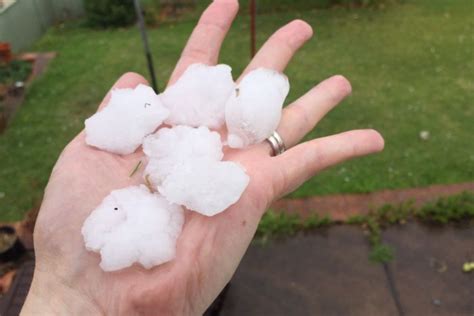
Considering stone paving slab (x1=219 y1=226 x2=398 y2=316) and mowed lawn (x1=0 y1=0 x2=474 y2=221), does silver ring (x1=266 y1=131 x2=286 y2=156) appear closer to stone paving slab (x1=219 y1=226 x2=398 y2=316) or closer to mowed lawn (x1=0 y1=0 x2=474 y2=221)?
stone paving slab (x1=219 y1=226 x2=398 y2=316)

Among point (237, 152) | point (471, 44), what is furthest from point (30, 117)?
point (471, 44)

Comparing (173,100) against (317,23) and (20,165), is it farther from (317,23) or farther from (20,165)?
(317,23)

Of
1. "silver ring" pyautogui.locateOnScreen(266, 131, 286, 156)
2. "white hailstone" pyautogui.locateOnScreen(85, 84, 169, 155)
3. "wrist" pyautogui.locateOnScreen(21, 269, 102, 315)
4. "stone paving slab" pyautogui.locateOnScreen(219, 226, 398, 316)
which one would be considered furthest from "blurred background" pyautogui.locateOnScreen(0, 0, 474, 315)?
"wrist" pyautogui.locateOnScreen(21, 269, 102, 315)

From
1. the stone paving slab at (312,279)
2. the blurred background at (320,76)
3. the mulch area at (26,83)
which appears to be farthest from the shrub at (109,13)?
the stone paving slab at (312,279)

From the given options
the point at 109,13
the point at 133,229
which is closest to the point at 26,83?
the point at 109,13

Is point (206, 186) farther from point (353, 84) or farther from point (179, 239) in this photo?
point (353, 84)
